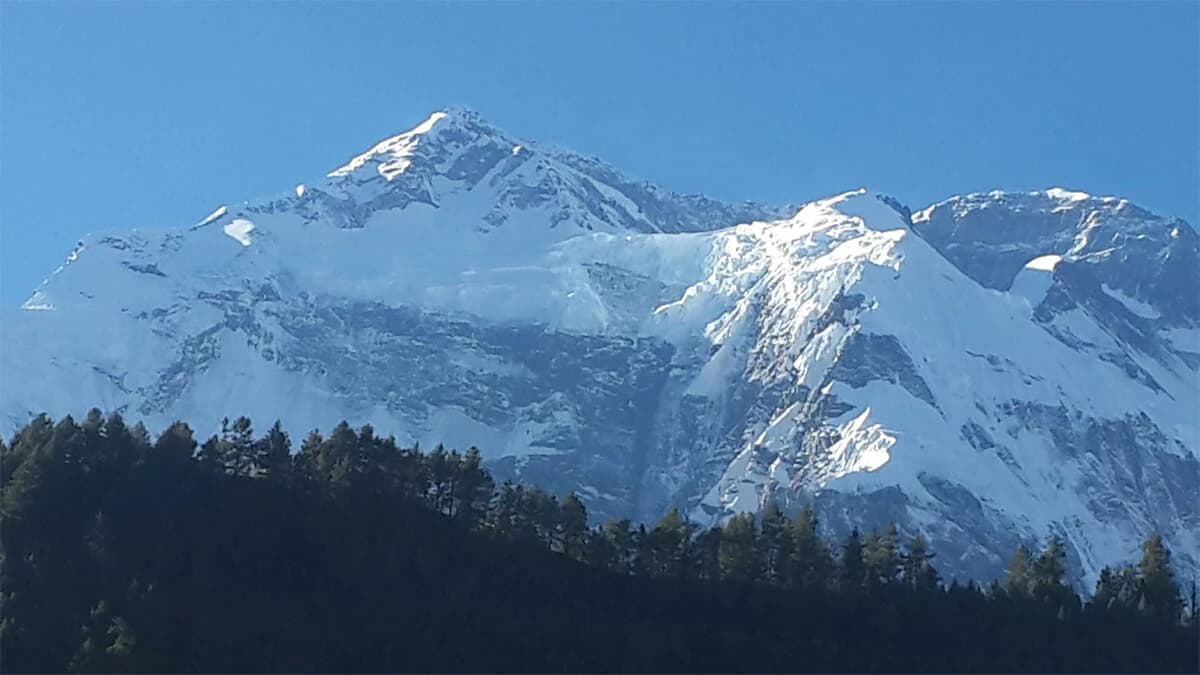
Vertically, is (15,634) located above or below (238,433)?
below

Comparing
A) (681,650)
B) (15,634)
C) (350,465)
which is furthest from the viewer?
(350,465)

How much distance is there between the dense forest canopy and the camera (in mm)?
100250

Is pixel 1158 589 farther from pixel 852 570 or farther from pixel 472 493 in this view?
pixel 472 493

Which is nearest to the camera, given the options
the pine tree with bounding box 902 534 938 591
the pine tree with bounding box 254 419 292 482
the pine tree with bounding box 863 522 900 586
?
the pine tree with bounding box 254 419 292 482

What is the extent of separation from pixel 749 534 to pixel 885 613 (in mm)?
12889

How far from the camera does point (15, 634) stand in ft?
323

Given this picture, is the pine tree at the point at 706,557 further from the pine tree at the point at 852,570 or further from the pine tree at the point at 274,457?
the pine tree at the point at 274,457

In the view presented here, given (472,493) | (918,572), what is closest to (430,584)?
(472,493)

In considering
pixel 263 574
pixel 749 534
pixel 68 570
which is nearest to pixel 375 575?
pixel 263 574

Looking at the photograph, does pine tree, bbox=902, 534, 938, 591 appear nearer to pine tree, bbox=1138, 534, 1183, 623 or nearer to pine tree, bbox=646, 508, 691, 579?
pine tree, bbox=1138, 534, 1183, 623

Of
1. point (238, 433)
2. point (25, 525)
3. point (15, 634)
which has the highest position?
point (238, 433)

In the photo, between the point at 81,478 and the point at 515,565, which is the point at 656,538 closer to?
the point at 515,565

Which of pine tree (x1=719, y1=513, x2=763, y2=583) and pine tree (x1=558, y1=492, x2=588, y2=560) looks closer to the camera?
pine tree (x1=719, y1=513, x2=763, y2=583)

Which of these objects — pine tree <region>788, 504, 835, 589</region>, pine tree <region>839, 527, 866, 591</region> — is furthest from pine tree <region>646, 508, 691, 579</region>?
pine tree <region>839, 527, 866, 591</region>
